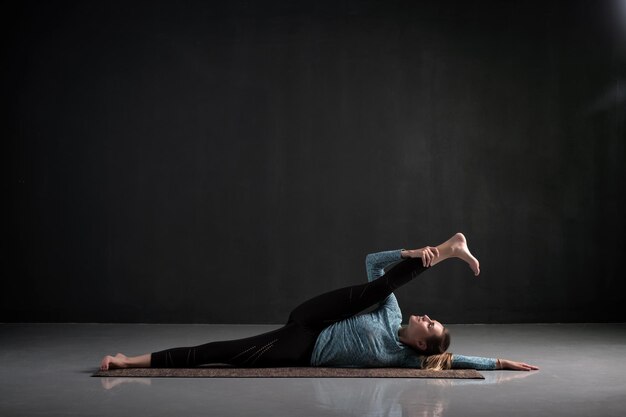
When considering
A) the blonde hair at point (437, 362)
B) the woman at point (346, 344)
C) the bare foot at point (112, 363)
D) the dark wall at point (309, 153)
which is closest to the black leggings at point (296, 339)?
the woman at point (346, 344)

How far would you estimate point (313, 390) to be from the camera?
378cm

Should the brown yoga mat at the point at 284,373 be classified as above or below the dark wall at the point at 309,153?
below

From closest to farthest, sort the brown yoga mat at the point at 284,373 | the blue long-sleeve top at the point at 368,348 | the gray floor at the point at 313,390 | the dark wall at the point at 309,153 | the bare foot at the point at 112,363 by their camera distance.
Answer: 1. the gray floor at the point at 313,390
2. the brown yoga mat at the point at 284,373
3. the bare foot at the point at 112,363
4. the blue long-sleeve top at the point at 368,348
5. the dark wall at the point at 309,153

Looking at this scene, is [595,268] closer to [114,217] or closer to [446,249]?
[446,249]

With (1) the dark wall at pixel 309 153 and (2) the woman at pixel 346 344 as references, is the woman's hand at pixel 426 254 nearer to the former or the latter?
(2) the woman at pixel 346 344

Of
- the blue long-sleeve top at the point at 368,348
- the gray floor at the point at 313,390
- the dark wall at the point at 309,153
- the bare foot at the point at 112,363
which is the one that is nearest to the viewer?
the gray floor at the point at 313,390

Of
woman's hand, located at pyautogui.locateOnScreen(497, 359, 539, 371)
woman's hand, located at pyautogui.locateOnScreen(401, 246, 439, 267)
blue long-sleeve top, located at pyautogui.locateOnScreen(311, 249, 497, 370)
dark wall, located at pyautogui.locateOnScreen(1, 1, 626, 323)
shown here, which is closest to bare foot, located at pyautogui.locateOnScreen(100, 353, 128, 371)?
blue long-sleeve top, located at pyautogui.locateOnScreen(311, 249, 497, 370)

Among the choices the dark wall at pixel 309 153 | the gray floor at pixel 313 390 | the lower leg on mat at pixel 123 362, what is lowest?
the gray floor at pixel 313 390

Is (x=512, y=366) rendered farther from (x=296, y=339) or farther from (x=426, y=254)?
(x=296, y=339)

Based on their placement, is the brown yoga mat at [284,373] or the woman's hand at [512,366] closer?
the brown yoga mat at [284,373]

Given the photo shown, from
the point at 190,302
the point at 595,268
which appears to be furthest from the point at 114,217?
the point at 595,268

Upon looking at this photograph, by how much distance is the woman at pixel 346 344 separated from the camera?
13.9ft

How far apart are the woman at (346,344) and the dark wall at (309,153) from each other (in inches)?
83.2

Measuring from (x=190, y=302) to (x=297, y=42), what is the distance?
2.17m
